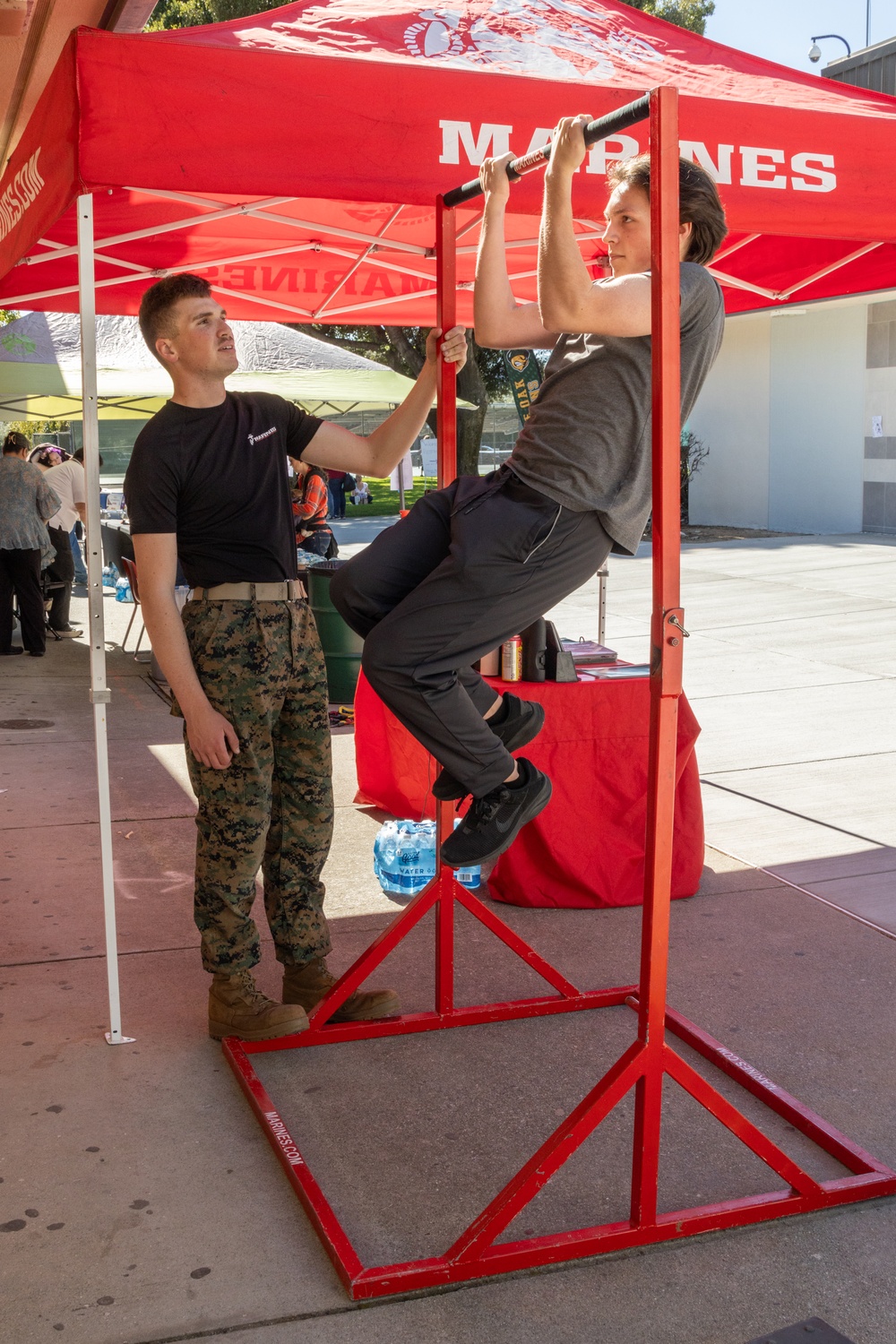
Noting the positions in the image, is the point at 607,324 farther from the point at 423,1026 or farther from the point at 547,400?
the point at 423,1026

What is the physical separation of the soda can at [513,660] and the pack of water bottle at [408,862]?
0.74m

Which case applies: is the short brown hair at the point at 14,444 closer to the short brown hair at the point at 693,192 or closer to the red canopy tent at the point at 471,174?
the red canopy tent at the point at 471,174

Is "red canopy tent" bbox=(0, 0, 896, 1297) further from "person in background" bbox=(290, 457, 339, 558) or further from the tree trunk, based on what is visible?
the tree trunk

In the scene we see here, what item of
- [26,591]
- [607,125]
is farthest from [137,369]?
[607,125]

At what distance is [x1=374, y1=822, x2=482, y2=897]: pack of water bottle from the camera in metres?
4.92

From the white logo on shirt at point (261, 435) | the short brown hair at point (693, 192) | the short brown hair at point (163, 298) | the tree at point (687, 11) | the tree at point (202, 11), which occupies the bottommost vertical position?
the white logo on shirt at point (261, 435)

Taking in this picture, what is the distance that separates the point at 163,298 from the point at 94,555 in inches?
28.2

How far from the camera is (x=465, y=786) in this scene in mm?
2982

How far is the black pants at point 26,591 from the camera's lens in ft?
36.8

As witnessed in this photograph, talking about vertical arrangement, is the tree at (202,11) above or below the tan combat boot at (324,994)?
above

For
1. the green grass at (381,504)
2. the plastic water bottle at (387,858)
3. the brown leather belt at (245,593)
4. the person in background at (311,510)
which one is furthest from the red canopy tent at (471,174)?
the green grass at (381,504)

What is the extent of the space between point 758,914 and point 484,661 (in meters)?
A: 1.37

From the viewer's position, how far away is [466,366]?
17688mm

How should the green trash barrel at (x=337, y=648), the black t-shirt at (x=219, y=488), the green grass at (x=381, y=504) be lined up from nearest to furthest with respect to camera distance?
the black t-shirt at (x=219, y=488) → the green trash barrel at (x=337, y=648) → the green grass at (x=381, y=504)
